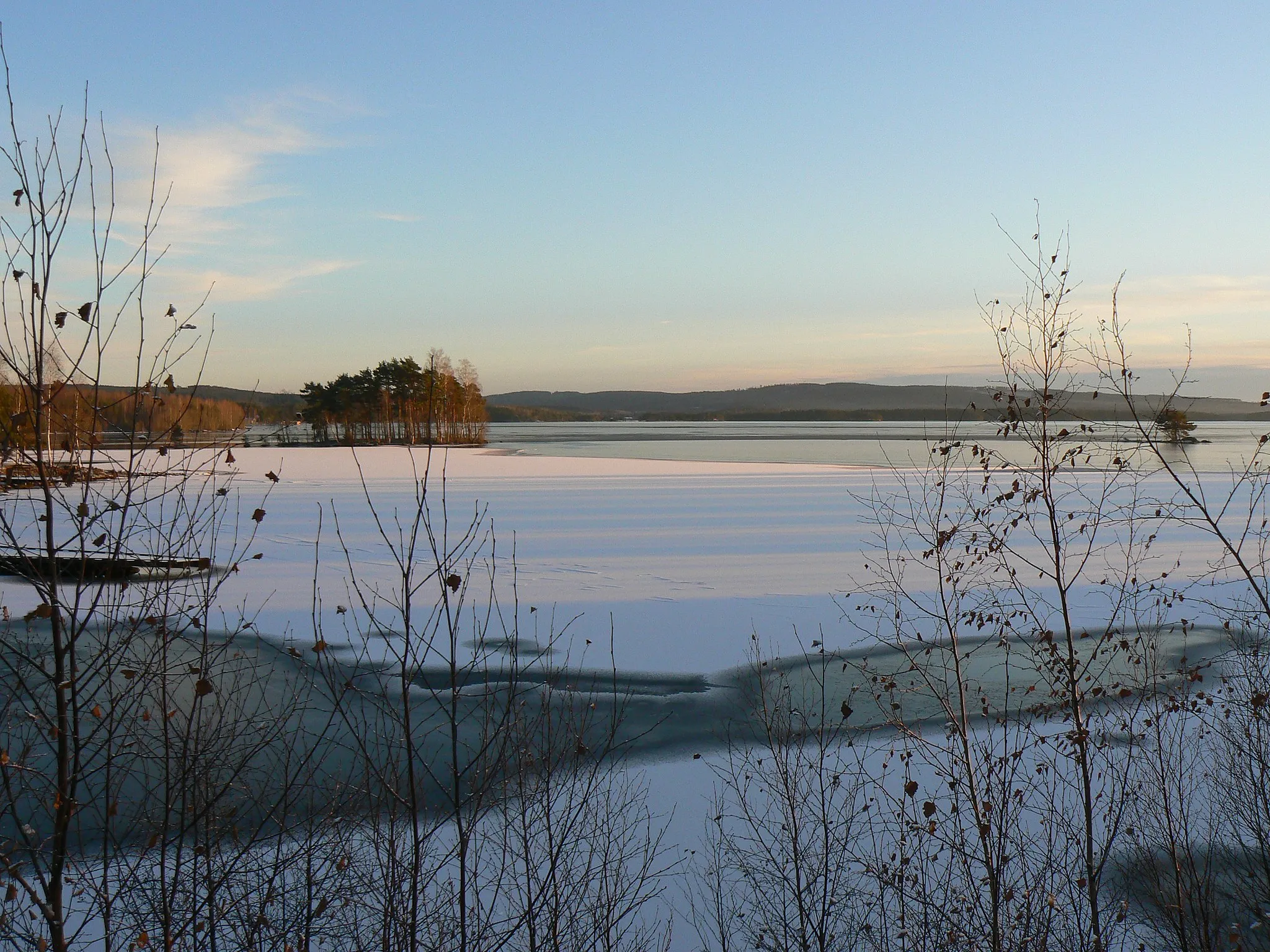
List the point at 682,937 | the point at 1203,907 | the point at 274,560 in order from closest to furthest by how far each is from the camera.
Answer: the point at 1203,907 → the point at 682,937 → the point at 274,560

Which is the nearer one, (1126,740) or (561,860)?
(561,860)

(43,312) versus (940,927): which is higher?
(43,312)

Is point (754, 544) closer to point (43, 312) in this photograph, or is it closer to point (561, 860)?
point (561, 860)

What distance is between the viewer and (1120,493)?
92.6ft

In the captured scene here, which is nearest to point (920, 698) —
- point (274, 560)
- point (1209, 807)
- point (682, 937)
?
point (1209, 807)


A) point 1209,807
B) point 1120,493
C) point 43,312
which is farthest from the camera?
point 1120,493

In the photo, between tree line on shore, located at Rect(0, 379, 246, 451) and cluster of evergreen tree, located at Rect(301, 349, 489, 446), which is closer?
tree line on shore, located at Rect(0, 379, 246, 451)

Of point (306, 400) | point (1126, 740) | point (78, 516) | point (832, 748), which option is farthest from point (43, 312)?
point (306, 400)

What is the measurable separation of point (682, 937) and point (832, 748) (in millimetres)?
2817

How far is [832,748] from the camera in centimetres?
816

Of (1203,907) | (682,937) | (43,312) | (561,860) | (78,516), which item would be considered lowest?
(682,937)

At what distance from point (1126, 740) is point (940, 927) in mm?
3446

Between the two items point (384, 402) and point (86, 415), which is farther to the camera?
point (384, 402)

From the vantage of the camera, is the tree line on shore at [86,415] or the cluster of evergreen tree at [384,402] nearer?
the tree line on shore at [86,415]
